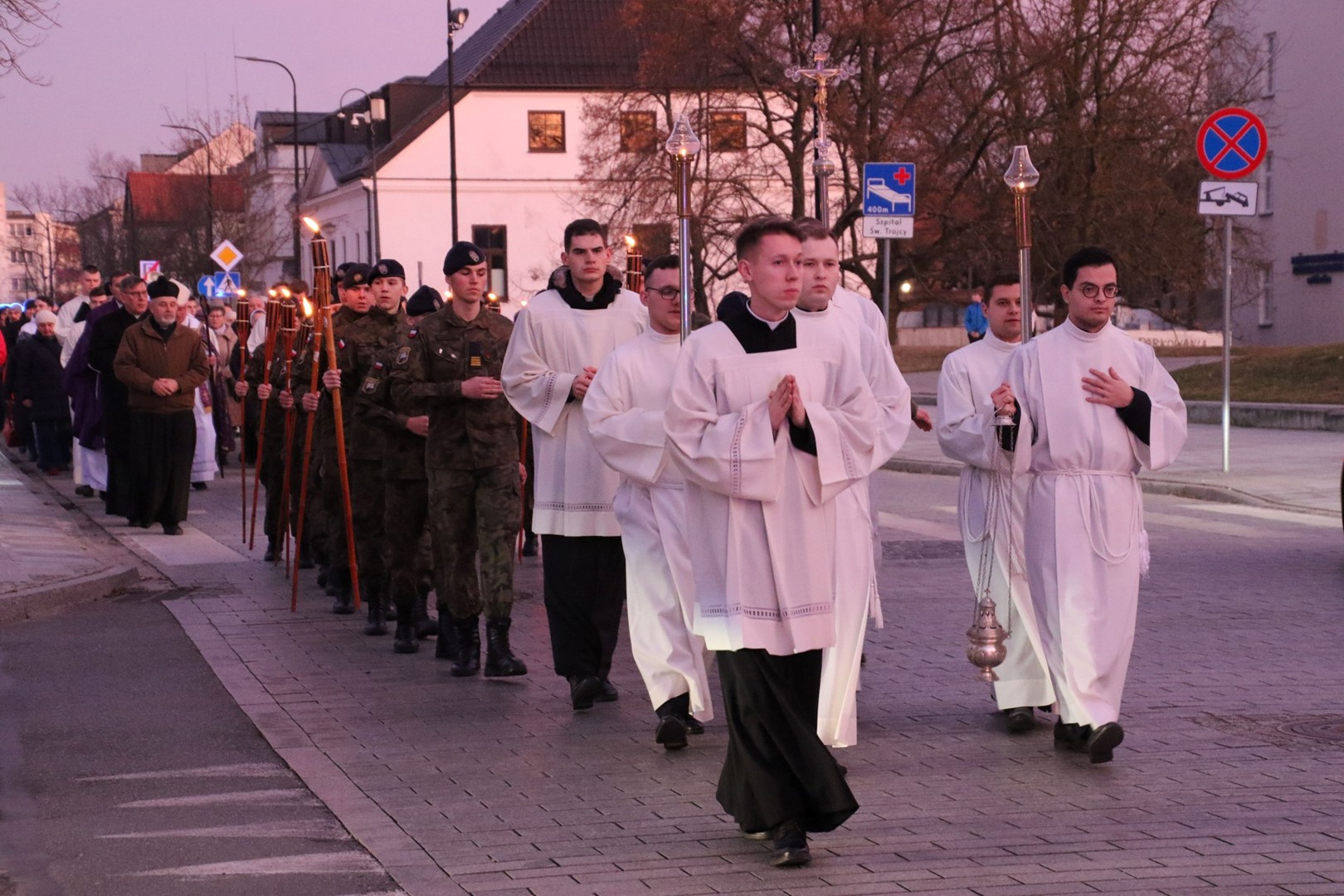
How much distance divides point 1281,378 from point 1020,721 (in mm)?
23125

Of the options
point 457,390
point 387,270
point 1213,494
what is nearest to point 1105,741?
point 457,390

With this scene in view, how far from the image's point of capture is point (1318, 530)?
1505 centimetres

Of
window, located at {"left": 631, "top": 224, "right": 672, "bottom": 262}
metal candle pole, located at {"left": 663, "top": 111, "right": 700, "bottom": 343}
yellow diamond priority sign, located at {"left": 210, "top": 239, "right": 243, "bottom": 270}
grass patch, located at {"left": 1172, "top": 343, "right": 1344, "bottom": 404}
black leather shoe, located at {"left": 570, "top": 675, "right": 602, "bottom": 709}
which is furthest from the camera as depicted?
window, located at {"left": 631, "top": 224, "right": 672, "bottom": 262}

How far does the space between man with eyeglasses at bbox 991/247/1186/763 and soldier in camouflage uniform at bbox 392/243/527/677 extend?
2722mm

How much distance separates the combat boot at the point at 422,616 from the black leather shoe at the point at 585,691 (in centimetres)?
205

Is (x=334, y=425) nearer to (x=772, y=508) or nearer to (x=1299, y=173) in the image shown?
(x=772, y=508)

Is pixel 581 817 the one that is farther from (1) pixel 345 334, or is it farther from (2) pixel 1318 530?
(2) pixel 1318 530

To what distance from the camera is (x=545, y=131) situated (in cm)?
7031

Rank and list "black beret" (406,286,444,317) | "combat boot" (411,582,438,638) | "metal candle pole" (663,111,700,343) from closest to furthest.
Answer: "metal candle pole" (663,111,700,343)
"combat boot" (411,582,438,638)
"black beret" (406,286,444,317)

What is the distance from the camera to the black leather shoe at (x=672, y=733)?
7547 mm

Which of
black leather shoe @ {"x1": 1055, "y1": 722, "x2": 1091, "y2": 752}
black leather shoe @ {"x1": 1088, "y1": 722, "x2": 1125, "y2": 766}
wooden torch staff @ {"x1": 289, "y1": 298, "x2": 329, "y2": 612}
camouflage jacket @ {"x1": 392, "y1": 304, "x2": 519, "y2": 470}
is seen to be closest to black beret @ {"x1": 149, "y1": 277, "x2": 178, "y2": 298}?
wooden torch staff @ {"x1": 289, "y1": 298, "x2": 329, "y2": 612}

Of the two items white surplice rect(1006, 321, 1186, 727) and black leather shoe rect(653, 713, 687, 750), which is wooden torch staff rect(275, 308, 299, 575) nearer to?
black leather shoe rect(653, 713, 687, 750)

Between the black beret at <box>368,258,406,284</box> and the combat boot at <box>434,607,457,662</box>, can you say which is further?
the black beret at <box>368,258,406,284</box>

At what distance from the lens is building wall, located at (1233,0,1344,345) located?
5097 centimetres
